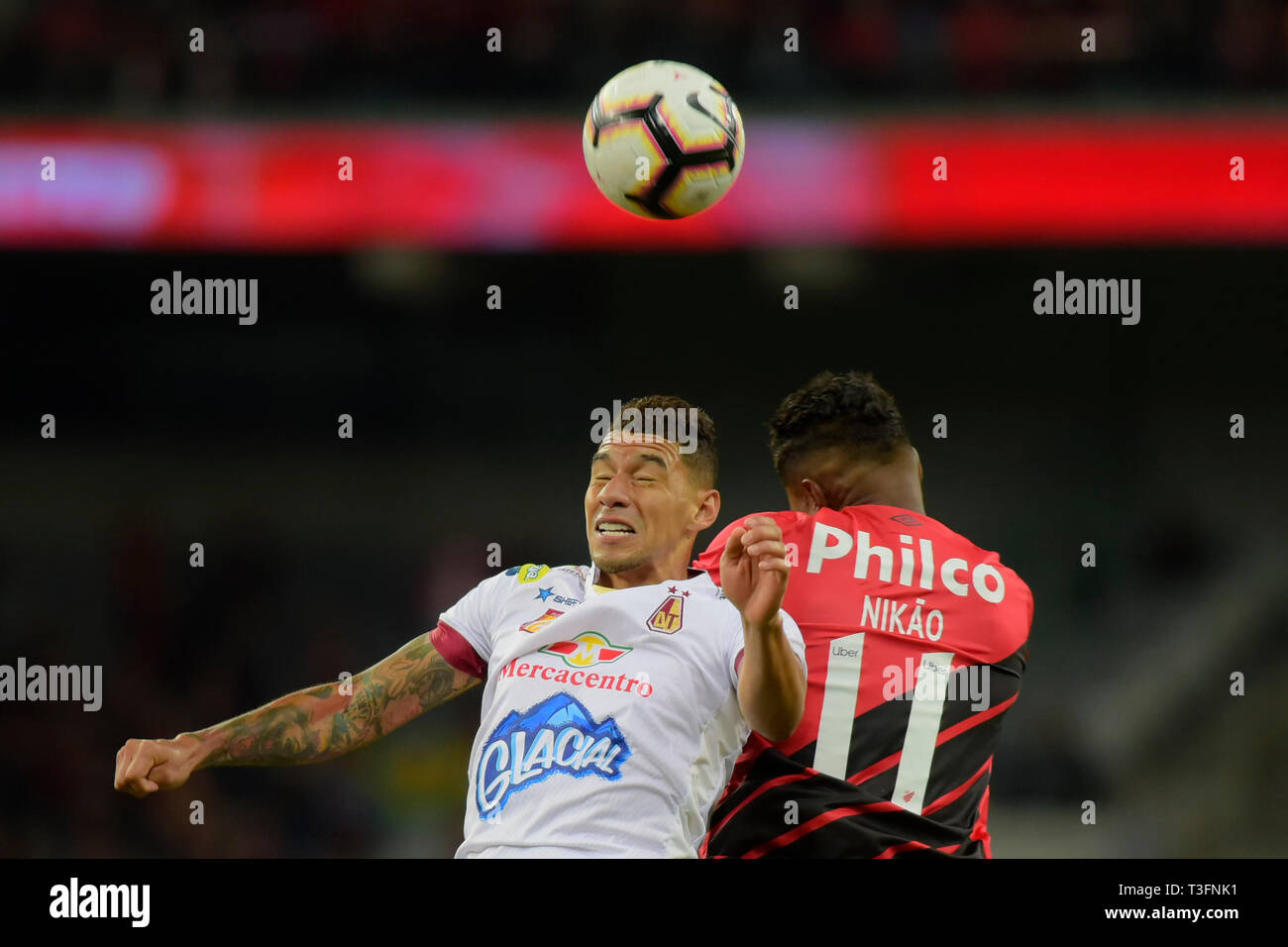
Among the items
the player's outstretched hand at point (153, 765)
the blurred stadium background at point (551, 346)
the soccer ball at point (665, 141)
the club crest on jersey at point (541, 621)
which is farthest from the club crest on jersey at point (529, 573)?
the blurred stadium background at point (551, 346)

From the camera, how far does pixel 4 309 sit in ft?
33.3

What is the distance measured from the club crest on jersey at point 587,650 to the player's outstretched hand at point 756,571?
0.50 meters

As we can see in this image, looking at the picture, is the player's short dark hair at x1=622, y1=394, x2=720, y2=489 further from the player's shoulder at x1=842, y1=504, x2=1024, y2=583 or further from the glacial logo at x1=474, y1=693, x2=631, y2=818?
the glacial logo at x1=474, y1=693, x2=631, y2=818

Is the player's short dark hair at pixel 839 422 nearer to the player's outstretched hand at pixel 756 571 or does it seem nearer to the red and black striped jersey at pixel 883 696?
the red and black striped jersey at pixel 883 696

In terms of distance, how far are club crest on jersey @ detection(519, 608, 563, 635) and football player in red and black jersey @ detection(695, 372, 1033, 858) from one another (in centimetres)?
41

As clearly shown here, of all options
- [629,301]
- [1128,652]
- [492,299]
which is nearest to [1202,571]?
[1128,652]

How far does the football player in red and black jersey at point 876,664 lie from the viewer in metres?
3.28

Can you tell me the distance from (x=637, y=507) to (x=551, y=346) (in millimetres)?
6716

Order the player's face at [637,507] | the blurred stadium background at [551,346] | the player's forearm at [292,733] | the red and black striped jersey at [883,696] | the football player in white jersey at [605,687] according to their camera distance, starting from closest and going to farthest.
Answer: the football player in white jersey at [605,687] → the red and black striped jersey at [883,696] → the player's forearm at [292,733] → the player's face at [637,507] → the blurred stadium background at [551,346]

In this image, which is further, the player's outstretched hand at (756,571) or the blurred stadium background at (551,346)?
the blurred stadium background at (551,346)

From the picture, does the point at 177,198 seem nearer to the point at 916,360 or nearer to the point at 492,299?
the point at 492,299

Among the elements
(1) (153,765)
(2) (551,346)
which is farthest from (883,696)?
(2) (551,346)

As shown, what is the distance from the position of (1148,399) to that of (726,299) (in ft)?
10.0

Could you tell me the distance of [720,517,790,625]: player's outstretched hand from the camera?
9.29 feet
